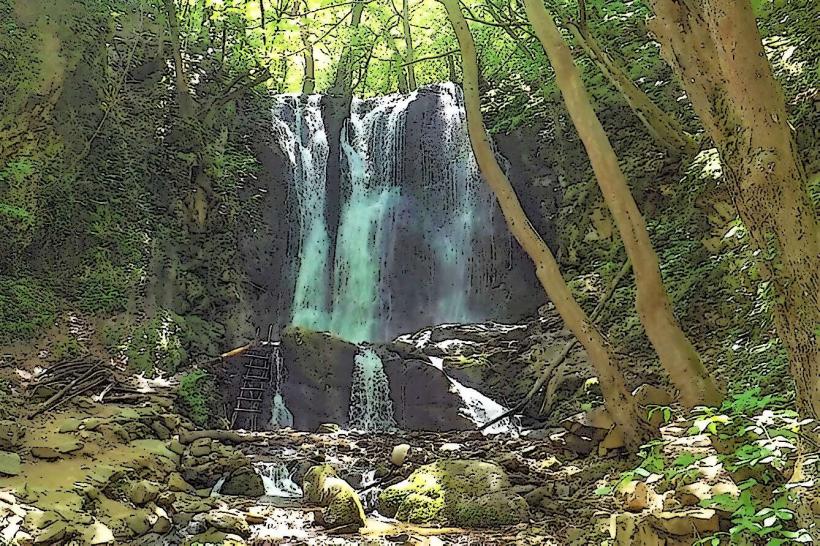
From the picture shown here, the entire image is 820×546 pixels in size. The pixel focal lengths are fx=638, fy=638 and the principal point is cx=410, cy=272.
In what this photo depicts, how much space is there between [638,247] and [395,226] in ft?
32.6

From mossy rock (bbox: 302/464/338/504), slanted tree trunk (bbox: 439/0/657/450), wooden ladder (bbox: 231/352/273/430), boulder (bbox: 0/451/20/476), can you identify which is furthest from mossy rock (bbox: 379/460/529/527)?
wooden ladder (bbox: 231/352/273/430)

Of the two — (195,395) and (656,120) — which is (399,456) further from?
(656,120)

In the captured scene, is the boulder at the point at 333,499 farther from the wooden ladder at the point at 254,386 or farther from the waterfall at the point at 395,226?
the waterfall at the point at 395,226

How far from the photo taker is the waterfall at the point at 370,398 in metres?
10.3

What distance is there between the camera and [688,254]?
8398mm

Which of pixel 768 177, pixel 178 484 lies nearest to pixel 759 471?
pixel 768 177

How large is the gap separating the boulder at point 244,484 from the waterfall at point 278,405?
12.6 feet

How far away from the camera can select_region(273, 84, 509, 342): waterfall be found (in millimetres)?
14102

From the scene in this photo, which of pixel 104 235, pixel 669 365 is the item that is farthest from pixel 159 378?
pixel 669 365

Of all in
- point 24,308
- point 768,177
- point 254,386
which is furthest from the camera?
point 254,386

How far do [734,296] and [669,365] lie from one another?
2909 mm

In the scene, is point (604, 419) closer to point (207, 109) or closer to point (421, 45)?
point (207, 109)

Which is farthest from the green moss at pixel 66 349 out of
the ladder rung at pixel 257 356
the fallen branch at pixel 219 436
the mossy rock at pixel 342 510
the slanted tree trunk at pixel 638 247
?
the slanted tree trunk at pixel 638 247

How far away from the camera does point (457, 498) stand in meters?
5.26
